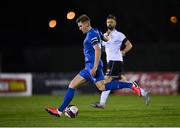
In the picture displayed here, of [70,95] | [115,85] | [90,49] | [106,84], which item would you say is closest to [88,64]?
[90,49]

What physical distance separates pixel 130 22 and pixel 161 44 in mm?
3190

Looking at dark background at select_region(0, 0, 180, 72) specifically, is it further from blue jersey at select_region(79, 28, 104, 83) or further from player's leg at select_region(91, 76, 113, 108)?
blue jersey at select_region(79, 28, 104, 83)

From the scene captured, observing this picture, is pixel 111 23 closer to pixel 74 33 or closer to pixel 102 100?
pixel 102 100

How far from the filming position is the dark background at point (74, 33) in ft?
112

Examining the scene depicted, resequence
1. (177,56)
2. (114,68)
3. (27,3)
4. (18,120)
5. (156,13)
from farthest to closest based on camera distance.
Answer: (27,3) < (156,13) < (177,56) < (114,68) < (18,120)

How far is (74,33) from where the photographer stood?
128ft

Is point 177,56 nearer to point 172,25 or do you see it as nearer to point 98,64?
point 172,25

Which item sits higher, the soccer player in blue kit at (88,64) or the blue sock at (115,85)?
the soccer player in blue kit at (88,64)

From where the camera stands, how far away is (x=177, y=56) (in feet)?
111

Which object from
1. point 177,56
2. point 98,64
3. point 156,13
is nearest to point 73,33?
point 156,13

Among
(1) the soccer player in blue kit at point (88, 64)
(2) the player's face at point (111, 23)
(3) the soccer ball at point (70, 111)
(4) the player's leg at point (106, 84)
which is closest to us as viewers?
(1) the soccer player in blue kit at point (88, 64)

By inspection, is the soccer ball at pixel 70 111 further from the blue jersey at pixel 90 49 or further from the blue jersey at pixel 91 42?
the blue jersey at pixel 91 42

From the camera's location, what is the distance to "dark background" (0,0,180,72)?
112 ft

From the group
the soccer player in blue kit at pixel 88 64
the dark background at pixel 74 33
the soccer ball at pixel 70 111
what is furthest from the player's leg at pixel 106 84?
the dark background at pixel 74 33
